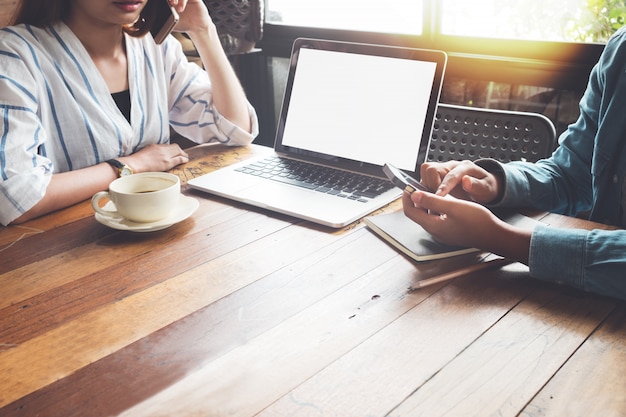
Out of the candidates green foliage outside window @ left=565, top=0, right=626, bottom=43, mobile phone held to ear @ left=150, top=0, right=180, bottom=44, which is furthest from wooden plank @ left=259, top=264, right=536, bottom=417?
green foliage outside window @ left=565, top=0, right=626, bottom=43

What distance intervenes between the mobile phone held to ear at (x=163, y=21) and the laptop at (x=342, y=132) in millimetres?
337

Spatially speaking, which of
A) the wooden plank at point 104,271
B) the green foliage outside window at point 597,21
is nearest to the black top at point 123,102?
the wooden plank at point 104,271

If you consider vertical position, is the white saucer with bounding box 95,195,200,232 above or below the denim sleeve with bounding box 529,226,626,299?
below

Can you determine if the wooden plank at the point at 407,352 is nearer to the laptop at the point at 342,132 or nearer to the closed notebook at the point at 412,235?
the closed notebook at the point at 412,235

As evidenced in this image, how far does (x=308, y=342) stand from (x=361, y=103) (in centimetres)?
66

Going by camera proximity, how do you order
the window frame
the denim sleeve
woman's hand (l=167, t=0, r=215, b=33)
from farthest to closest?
the window frame
woman's hand (l=167, t=0, r=215, b=33)
the denim sleeve

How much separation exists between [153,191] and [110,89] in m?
0.47

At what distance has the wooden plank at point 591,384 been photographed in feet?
1.77

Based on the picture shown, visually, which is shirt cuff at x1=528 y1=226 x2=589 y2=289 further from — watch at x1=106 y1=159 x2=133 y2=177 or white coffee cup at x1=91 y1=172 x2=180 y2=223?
watch at x1=106 y1=159 x2=133 y2=177

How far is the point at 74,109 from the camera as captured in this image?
4.12 ft

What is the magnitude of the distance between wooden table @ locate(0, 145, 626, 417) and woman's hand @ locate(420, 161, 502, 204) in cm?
18

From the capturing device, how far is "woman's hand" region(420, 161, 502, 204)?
1.00 metres

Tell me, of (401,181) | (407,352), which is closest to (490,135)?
(401,181)

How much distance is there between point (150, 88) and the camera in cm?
145
